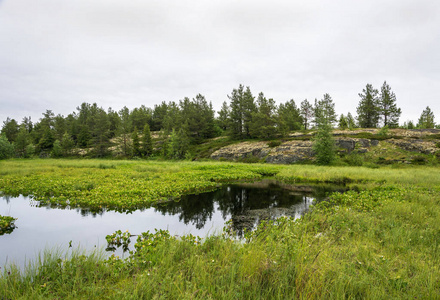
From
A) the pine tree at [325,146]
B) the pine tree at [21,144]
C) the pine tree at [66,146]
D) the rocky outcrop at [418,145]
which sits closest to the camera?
the pine tree at [325,146]

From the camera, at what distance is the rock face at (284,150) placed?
4359cm

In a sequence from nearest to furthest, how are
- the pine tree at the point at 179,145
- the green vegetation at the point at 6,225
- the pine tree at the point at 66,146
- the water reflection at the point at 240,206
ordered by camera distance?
1. the green vegetation at the point at 6,225
2. the water reflection at the point at 240,206
3. the pine tree at the point at 179,145
4. the pine tree at the point at 66,146

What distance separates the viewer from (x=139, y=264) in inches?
190

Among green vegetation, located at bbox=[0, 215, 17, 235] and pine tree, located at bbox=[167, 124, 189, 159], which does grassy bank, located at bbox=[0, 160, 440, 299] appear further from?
pine tree, located at bbox=[167, 124, 189, 159]

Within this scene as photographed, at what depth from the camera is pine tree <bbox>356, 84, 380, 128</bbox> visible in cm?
6247

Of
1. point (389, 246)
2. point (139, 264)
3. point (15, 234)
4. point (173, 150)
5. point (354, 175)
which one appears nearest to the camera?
point (139, 264)

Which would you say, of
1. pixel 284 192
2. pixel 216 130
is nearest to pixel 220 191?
pixel 284 192

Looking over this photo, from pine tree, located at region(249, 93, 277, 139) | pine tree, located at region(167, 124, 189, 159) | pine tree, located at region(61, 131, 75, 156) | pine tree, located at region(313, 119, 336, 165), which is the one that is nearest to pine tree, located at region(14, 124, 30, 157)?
pine tree, located at region(61, 131, 75, 156)

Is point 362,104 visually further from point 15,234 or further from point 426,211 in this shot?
point 15,234

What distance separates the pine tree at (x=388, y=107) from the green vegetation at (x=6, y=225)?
258ft

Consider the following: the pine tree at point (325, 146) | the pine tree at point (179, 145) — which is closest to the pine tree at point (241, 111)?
the pine tree at point (179, 145)

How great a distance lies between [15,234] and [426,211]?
55.5ft

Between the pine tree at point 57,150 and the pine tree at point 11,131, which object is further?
the pine tree at point 11,131

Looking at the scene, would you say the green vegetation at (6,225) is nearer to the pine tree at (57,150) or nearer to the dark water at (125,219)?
the dark water at (125,219)
